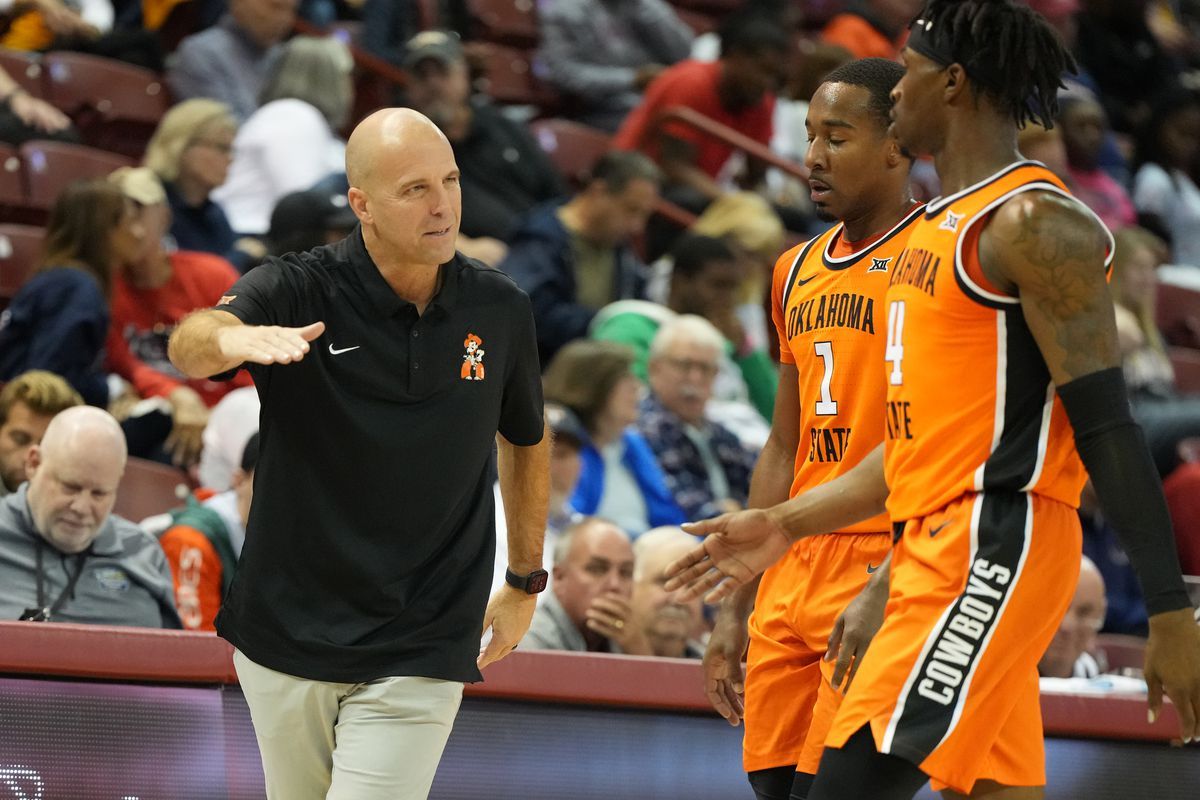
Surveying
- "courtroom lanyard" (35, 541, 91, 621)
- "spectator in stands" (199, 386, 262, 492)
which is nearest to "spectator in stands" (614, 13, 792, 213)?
"spectator in stands" (199, 386, 262, 492)

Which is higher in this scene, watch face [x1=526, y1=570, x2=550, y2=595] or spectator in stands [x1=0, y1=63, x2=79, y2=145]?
spectator in stands [x1=0, y1=63, x2=79, y2=145]

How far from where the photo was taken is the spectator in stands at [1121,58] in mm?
13977

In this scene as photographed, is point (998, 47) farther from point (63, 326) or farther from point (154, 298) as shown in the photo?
point (154, 298)

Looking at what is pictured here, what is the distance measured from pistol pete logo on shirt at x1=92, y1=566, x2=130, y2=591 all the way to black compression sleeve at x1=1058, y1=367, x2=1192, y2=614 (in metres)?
3.54

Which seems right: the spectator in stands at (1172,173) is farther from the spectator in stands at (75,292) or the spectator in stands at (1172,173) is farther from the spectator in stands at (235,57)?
the spectator in stands at (75,292)

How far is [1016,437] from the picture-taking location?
3271 millimetres

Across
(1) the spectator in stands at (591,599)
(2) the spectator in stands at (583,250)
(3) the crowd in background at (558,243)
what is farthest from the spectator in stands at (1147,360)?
(1) the spectator in stands at (591,599)

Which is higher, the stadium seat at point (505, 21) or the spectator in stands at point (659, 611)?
the stadium seat at point (505, 21)

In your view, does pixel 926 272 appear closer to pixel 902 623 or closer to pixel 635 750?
pixel 902 623

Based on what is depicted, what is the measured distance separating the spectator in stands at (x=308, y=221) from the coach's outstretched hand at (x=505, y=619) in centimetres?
355

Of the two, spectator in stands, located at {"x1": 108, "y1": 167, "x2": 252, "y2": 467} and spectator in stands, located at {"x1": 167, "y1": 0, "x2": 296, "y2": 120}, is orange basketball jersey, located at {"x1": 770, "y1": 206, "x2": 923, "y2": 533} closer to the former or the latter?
spectator in stands, located at {"x1": 108, "y1": 167, "x2": 252, "y2": 467}

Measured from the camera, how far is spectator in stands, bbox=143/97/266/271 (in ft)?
27.9

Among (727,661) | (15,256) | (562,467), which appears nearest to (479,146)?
(15,256)

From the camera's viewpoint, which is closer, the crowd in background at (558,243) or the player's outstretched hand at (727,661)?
the player's outstretched hand at (727,661)
